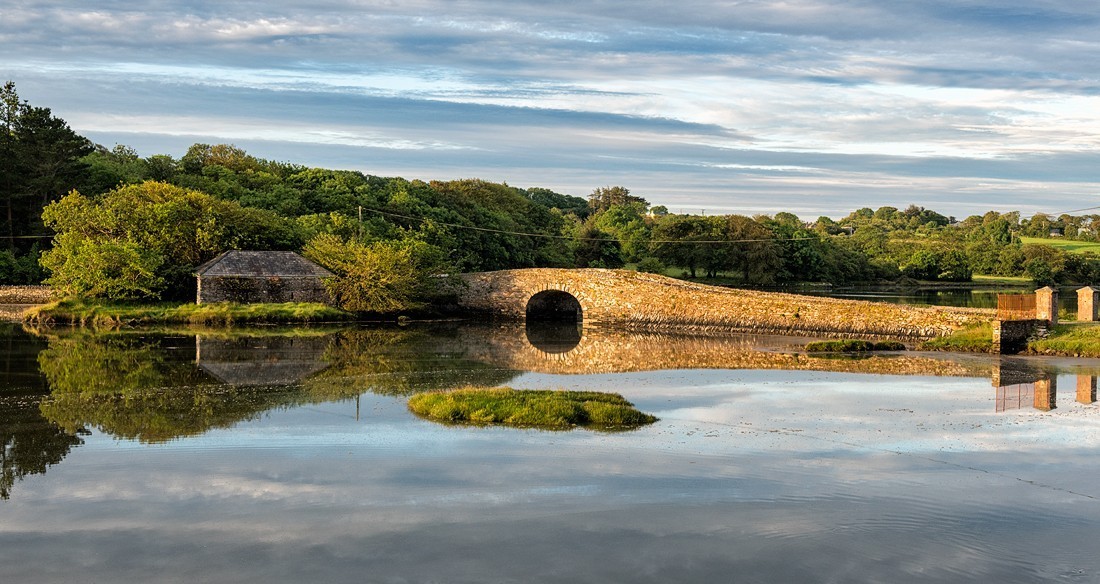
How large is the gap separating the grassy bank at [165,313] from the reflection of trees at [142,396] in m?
11.2

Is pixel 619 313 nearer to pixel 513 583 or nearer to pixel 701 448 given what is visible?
pixel 701 448

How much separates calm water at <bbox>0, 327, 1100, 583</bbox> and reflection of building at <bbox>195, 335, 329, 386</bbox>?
32cm

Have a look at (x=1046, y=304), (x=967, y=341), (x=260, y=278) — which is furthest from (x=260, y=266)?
(x=1046, y=304)

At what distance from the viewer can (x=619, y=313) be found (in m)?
47.9

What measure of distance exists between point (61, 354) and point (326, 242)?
19700 millimetres

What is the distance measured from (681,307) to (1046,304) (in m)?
15.7

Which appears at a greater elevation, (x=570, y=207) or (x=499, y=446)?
(x=570, y=207)

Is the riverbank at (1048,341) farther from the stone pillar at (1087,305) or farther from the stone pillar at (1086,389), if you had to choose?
the stone pillar at (1086,389)

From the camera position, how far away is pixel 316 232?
55312 mm

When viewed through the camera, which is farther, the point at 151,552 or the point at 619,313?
the point at 619,313

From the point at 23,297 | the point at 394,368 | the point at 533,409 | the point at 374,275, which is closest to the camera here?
the point at 533,409

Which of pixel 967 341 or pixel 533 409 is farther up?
pixel 967 341

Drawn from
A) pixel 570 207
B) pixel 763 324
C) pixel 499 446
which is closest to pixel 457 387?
pixel 499 446

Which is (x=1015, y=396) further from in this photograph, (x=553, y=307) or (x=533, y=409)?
(x=553, y=307)
